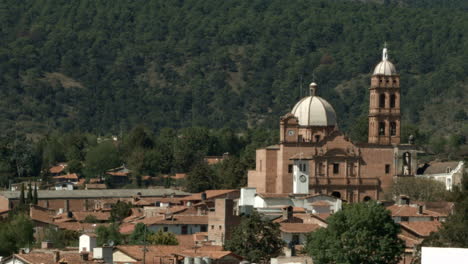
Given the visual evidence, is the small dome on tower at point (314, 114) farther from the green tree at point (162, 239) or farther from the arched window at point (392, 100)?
the green tree at point (162, 239)

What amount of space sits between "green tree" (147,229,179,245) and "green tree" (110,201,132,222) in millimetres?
22572

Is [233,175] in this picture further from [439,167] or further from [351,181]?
[439,167]

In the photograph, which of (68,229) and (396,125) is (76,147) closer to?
(396,125)

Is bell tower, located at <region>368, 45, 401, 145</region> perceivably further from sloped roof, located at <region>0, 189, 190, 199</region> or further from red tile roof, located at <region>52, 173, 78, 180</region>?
red tile roof, located at <region>52, 173, 78, 180</region>

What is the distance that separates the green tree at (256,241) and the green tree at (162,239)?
614cm

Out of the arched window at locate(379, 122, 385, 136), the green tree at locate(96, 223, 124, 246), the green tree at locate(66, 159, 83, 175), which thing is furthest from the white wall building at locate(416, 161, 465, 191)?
the green tree at locate(66, 159, 83, 175)

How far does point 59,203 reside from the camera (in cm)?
13362

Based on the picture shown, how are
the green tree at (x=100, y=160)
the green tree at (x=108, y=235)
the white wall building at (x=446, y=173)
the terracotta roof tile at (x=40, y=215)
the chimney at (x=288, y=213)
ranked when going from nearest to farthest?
the green tree at (x=108, y=235) → the chimney at (x=288, y=213) → the terracotta roof tile at (x=40, y=215) → the white wall building at (x=446, y=173) → the green tree at (x=100, y=160)

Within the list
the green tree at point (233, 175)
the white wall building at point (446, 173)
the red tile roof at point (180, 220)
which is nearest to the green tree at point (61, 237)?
the red tile roof at point (180, 220)

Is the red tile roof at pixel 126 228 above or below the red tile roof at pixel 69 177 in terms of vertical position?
below

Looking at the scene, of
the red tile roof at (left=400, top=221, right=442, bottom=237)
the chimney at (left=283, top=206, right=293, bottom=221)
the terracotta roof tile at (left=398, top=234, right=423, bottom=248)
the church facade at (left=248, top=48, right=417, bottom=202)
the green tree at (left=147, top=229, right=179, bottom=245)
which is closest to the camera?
the terracotta roof tile at (left=398, top=234, right=423, bottom=248)

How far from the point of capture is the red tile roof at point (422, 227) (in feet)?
280

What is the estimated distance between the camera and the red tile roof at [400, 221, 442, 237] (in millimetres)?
85438

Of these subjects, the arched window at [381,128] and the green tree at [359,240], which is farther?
the arched window at [381,128]
